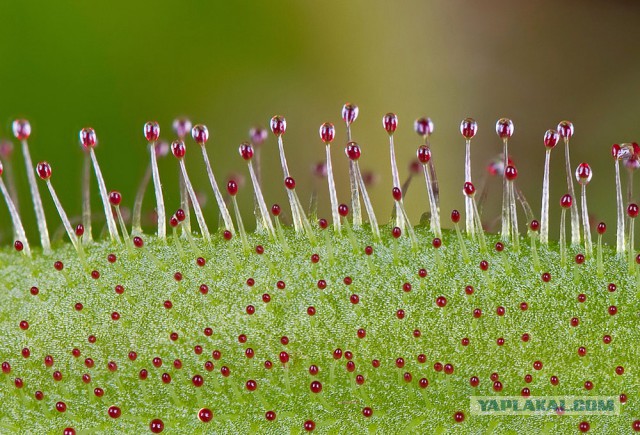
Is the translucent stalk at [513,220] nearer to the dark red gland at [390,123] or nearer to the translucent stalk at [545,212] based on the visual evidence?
the translucent stalk at [545,212]

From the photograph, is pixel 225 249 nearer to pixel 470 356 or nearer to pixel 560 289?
pixel 470 356

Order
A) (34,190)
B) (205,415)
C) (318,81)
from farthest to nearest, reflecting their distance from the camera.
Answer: (318,81) < (34,190) < (205,415)

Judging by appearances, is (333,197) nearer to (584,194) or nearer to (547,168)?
(547,168)

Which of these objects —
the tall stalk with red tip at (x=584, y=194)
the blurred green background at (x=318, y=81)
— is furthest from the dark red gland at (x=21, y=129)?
the blurred green background at (x=318, y=81)

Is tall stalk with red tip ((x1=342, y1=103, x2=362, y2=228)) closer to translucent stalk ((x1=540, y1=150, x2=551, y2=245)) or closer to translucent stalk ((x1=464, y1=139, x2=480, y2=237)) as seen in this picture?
translucent stalk ((x1=464, y1=139, x2=480, y2=237))

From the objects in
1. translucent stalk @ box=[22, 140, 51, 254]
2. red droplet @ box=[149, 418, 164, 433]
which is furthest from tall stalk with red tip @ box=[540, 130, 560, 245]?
translucent stalk @ box=[22, 140, 51, 254]

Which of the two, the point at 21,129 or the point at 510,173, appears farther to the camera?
the point at 21,129

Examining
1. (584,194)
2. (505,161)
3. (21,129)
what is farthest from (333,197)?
(21,129)

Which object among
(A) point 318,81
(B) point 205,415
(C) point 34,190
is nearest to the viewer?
(B) point 205,415
